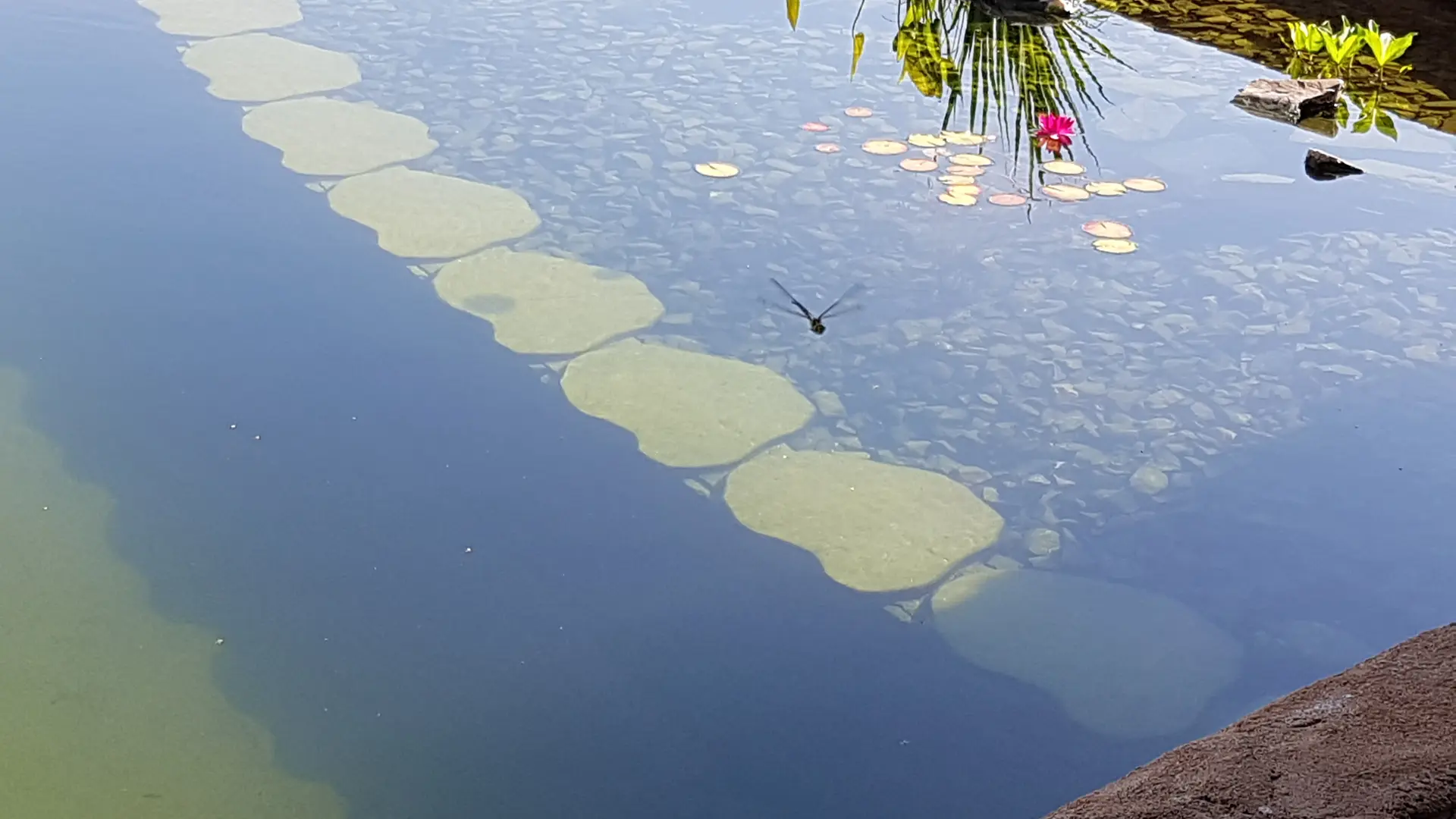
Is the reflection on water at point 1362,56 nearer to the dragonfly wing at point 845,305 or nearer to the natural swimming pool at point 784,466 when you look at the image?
the natural swimming pool at point 784,466

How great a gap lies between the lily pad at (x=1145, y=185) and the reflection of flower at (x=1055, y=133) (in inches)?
8.6

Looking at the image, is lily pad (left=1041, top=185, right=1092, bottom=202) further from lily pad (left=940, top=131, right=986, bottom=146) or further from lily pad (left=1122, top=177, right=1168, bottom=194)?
lily pad (left=940, top=131, right=986, bottom=146)

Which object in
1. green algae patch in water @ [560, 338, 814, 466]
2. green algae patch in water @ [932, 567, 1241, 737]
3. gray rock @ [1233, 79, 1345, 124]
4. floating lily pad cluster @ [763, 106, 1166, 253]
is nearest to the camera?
green algae patch in water @ [932, 567, 1241, 737]

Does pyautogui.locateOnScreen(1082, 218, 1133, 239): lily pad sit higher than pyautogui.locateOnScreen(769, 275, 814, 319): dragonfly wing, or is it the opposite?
pyautogui.locateOnScreen(1082, 218, 1133, 239): lily pad

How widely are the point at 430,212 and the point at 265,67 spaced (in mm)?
1109

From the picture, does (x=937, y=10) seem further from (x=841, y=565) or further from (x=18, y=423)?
(x=18, y=423)

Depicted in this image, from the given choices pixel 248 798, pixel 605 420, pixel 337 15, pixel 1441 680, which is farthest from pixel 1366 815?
pixel 337 15

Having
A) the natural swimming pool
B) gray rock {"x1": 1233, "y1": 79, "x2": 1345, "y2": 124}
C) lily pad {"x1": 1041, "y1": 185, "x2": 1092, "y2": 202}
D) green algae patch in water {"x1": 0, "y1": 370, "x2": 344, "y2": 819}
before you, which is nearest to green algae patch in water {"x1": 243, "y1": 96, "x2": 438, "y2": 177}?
the natural swimming pool

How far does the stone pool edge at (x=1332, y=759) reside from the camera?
46.6 inches

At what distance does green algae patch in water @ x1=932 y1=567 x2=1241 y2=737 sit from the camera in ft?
6.40

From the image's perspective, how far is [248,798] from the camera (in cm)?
179

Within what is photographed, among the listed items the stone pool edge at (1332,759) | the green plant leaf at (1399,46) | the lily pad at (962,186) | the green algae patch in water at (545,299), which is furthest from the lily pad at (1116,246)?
the stone pool edge at (1332,759)

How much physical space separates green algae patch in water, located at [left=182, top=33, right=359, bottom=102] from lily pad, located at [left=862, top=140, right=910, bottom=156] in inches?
57.1

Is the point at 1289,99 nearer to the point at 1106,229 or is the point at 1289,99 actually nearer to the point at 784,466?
the point at 1106,229
